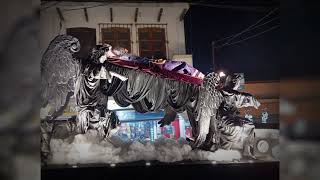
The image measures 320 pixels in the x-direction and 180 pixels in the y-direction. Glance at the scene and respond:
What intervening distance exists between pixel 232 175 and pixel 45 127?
1709mm

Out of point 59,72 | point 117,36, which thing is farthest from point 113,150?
point 117,36

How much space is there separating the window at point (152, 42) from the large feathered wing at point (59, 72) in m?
0.56

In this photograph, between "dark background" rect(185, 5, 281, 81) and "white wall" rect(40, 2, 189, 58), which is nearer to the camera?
"white wall" rect(40, 2, 189, 58)

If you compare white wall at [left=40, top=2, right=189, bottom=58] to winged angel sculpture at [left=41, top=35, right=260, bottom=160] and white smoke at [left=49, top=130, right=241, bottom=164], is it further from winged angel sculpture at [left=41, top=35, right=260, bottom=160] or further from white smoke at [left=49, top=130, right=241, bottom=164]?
white smoke at [left=49, top=130, right=241, bottom=164]

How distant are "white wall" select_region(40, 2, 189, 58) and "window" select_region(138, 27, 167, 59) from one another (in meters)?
0.05

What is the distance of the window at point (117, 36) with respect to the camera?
3691 mm

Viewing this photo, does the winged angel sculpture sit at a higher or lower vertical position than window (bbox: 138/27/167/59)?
lower

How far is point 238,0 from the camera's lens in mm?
3865

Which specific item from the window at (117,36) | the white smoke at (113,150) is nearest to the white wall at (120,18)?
the window at (117,36)


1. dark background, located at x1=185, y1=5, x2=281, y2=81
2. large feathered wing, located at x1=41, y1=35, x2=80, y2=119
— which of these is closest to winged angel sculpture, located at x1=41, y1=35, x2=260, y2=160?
large feathered wing, located at x1=41, y1=35, x2=80, y2=119

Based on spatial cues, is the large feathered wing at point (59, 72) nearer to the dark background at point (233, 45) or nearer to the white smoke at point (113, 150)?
the white smoke at point (113, 150)

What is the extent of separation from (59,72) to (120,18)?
28.0 inches

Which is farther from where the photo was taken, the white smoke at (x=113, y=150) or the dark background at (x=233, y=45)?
the dark background at (x=233, y=45)

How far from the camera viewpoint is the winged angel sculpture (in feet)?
12.0
